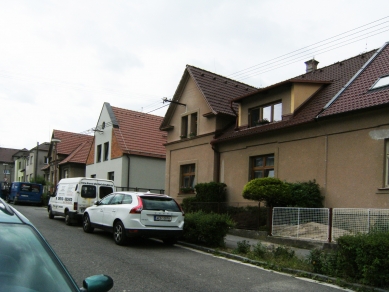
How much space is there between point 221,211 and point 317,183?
15.5ft

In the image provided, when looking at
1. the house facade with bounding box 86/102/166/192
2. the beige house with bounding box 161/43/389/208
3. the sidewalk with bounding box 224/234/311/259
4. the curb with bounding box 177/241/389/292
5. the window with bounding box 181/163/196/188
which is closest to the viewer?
the curb with bounding box 177/241/389/292

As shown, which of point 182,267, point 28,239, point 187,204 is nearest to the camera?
point 28,239

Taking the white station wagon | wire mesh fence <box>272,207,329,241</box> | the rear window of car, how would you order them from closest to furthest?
1. the white station wagon
2. the rear window of car
3. wire mesh fence <box>272,207,329,241</box>

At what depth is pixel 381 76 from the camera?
1598cm

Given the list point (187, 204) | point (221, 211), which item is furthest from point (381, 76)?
point (187, 204)

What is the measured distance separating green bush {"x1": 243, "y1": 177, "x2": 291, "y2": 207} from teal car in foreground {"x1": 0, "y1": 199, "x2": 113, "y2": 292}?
12711 millimetres

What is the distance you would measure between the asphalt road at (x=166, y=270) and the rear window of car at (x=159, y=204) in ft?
3.72

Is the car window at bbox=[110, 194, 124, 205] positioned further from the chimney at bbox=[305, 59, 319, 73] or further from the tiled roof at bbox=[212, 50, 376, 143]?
the chimney at bbox=[305, 59, 319, 73]

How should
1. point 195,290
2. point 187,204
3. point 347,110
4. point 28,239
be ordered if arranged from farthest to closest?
1. point 187,204
2. point 347,110
3. point 195,290
4. point 28,239

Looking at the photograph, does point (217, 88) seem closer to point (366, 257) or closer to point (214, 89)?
point (214, 89)

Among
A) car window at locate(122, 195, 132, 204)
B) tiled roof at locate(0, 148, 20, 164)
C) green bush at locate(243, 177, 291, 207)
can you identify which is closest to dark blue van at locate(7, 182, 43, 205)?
green bush at locate(243, 177, 291, 207)

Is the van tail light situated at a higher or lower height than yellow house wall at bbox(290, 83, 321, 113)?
lower

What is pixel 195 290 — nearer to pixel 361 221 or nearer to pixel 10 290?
pixel 10 290

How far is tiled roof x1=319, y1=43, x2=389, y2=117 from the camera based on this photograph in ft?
48.0
